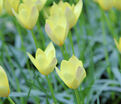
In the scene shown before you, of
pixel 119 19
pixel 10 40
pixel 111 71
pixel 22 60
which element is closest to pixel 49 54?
pixel 111 71

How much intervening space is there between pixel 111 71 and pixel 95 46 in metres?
0.34

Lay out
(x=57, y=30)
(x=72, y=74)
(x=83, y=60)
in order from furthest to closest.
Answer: (x=83, y=60)
(x=57, y=30)
(x=72, y=74)

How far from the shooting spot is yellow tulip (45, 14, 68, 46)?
32.6 inches

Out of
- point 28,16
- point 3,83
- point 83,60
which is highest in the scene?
point 28,16

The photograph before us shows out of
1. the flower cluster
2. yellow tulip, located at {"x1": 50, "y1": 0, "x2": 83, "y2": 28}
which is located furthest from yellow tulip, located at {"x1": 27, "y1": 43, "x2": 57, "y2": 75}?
yellow tulip, located at {"x1": 50, "y1": 0, "x2": 83, "y2": 28}

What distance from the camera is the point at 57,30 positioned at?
83 cm

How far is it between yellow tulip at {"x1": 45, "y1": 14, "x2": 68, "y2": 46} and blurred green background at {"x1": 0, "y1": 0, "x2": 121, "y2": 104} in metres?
0.15

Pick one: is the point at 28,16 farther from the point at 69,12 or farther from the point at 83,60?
the point at 83,60

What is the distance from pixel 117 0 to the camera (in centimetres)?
118

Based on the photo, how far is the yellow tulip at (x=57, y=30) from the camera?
828mm

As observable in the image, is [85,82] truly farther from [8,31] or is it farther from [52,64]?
[8,31]

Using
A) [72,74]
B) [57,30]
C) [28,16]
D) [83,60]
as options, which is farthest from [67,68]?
[83,60]

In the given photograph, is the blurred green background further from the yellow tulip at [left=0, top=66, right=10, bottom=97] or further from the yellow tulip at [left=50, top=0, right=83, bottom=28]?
the yellow tulip at [left=0, top=66, right=10, bottom=97]

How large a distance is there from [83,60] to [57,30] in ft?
1.13
